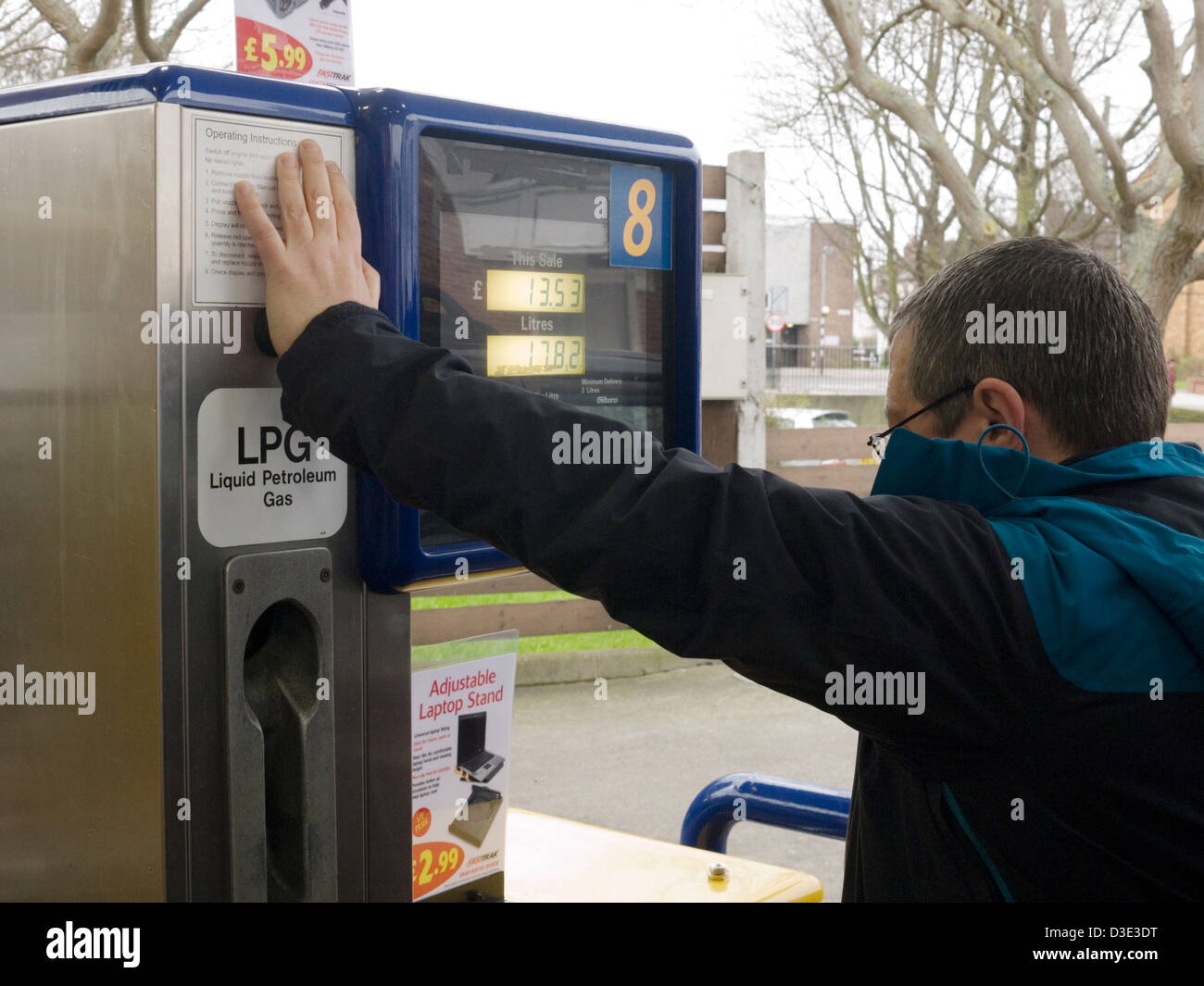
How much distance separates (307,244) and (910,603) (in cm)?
78

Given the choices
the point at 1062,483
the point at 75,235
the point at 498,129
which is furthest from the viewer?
the point at 498,129

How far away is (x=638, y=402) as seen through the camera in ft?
6.79

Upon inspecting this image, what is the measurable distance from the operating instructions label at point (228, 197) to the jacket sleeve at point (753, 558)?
0.29 metres

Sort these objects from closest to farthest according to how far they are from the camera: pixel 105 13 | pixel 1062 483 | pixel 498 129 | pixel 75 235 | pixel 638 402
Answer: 1. pixel 1062 483
2. pixel 75 235
3. pixel 498 129
4. pixel 638 402
5. pixel 105 13

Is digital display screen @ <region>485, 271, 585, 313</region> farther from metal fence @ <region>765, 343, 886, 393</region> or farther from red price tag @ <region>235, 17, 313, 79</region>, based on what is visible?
metal fence @ <region>765, 343, 886, 393</region>

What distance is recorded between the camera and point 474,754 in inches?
78.1

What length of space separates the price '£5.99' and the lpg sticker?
590mm

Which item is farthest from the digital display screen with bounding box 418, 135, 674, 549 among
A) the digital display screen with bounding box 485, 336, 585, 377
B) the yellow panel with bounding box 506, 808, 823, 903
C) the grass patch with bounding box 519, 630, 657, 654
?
the grass patch with bounding box 519, 630, 657, 654

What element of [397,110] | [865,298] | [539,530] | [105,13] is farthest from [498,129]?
[865,298]

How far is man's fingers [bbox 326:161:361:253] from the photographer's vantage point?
1492 millimetres

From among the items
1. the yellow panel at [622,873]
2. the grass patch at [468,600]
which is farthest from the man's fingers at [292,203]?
the grass patch at [468,600]
